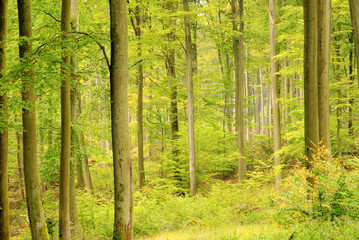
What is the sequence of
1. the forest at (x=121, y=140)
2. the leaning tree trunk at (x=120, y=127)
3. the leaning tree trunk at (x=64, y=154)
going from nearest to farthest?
the leaning tree trunk at (x=120, y=127) < the forest at (x=121, y=140) < the leaning tree trunk at (x=64, y=154)

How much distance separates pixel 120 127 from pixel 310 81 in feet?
17.4

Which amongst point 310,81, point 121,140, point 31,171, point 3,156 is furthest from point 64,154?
point 310,81

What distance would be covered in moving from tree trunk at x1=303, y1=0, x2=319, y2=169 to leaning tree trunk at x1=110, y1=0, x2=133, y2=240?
192 inches

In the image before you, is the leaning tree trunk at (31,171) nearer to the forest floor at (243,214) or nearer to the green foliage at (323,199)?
the forest floor at (243,214)

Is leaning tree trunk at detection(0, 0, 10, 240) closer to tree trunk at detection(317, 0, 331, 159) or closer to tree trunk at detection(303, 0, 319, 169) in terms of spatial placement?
tree trunk at detection(303, 0, 319, 169)

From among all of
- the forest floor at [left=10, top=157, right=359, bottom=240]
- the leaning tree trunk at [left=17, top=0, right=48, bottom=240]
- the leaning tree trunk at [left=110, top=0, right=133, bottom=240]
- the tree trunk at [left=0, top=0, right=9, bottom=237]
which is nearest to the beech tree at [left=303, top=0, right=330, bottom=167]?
the forest floor at [left=10, top=157, right=359, bottom=240]

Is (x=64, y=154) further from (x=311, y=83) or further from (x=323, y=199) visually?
(x=311, y=83)

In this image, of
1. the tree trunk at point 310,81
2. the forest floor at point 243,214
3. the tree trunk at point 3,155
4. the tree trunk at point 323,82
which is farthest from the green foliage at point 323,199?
the tree trunk at point 3,155

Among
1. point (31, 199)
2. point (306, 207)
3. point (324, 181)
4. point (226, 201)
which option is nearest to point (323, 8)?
point (324, 181)

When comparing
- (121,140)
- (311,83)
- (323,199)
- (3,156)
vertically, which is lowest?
(323,199)

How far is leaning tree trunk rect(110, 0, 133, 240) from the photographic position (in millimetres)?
5219

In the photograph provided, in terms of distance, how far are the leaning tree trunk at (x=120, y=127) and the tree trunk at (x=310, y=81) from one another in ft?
16.0

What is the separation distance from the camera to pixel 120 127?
527 cm

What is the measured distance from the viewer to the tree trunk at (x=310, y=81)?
707 centimetres
